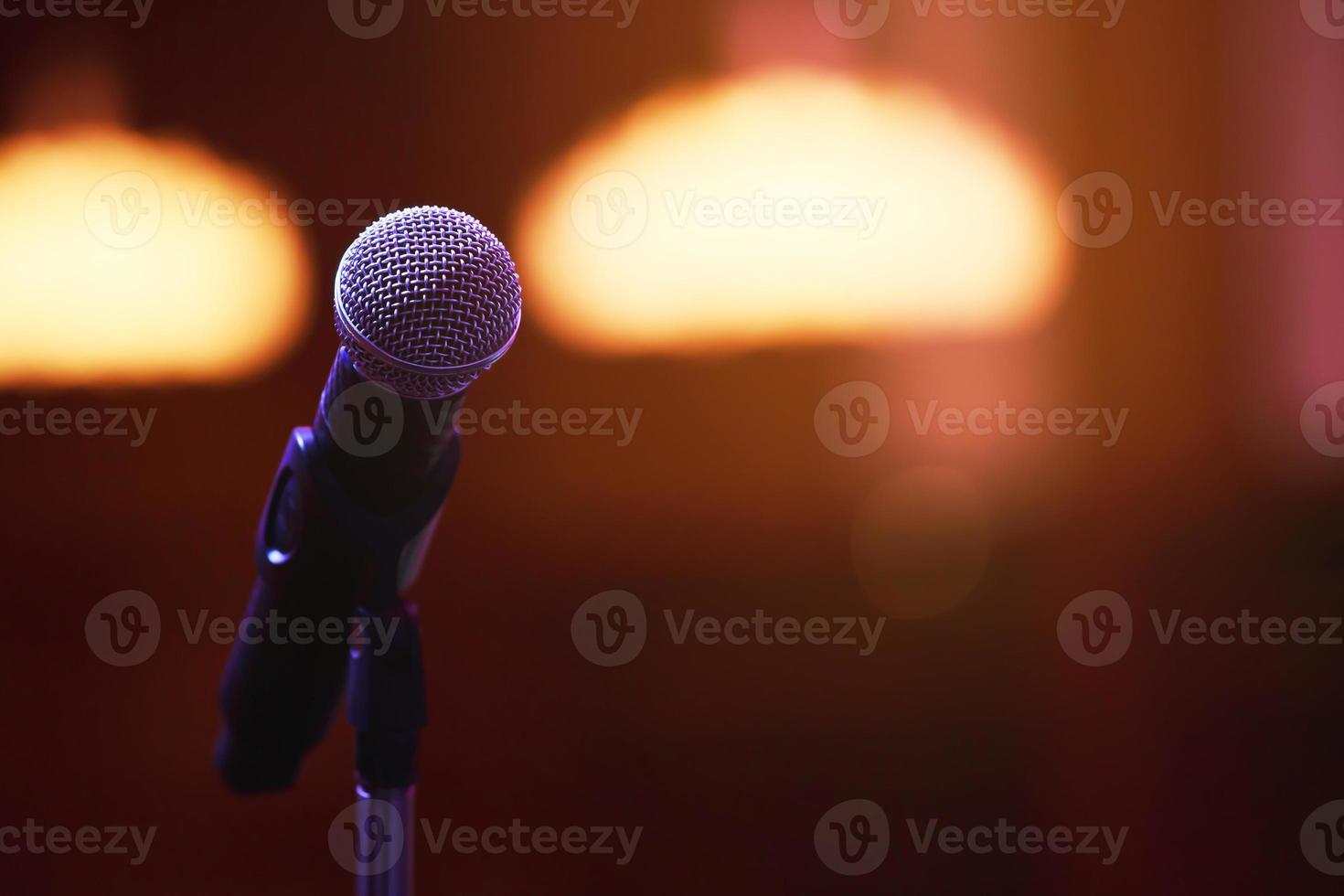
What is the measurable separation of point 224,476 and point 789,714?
1.49 meters

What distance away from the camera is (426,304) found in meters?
0.60

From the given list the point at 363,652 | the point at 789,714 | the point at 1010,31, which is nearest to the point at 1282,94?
the point at 1010,31

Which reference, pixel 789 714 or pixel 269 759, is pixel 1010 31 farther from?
pixel 269 759
